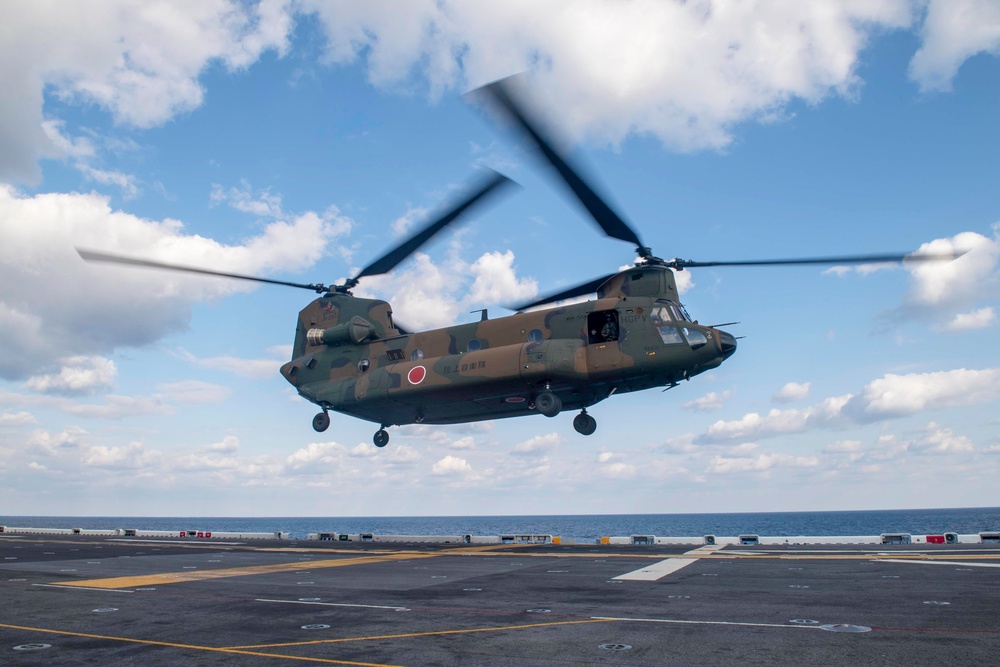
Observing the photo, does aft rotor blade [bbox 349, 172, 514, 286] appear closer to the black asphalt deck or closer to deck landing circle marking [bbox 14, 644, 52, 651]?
the black asphalt deck

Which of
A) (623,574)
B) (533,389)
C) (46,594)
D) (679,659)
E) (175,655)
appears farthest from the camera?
(533,389)

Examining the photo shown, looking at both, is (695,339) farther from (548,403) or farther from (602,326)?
(548,403)

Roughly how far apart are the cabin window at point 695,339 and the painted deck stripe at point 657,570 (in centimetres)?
663

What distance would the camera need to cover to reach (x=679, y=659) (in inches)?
340

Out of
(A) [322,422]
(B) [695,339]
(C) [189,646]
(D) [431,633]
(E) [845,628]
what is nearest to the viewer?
(C) [189,646]

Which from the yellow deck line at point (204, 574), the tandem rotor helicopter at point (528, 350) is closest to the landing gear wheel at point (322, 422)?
the tandem rotor helicopter at point (528, 350)

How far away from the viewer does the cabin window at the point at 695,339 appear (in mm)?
22500

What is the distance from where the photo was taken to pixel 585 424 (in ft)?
86.1

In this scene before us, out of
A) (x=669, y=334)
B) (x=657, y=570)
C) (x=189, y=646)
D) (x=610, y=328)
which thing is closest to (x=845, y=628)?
(x=657, y=570)

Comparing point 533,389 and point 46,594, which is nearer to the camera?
point 46,594

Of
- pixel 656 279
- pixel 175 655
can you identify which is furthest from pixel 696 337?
pixel 175 655

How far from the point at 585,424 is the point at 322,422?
11140mm

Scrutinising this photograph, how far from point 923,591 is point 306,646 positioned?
12.0 meters

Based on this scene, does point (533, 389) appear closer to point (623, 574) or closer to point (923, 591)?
point (623, 574)
